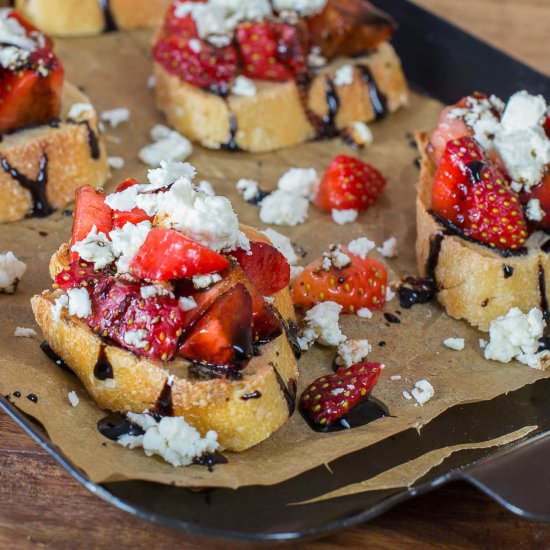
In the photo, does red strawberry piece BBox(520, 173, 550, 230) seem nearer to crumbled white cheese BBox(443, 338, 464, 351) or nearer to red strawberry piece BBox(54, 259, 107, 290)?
crumbled white cheese BBox(443, 338, 464, 351)

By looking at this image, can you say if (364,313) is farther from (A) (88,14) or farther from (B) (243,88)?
(A) (88,14)

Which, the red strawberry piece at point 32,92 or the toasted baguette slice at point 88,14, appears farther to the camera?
the toasted baguette slice at point 88,14

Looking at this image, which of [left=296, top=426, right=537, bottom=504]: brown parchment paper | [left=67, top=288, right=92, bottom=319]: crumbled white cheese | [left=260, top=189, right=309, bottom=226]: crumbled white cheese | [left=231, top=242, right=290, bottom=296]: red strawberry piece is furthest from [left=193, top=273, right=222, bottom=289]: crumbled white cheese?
[left=260, top=189, right=309, bottom=226]: crumbled white cheese

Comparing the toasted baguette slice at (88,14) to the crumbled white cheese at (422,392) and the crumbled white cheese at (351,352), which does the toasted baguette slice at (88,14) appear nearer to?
the crumbled white cheese at (351,352)

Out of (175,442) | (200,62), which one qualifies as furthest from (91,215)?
(200,62)

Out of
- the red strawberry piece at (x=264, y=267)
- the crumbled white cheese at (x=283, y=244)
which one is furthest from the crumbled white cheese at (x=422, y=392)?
the crumbled white cheese at (x=283, y=244)
